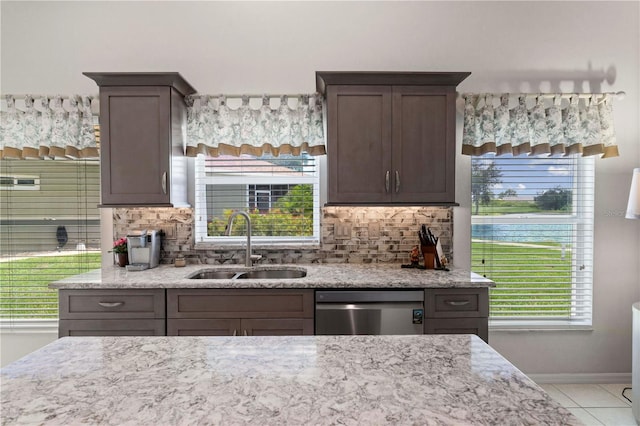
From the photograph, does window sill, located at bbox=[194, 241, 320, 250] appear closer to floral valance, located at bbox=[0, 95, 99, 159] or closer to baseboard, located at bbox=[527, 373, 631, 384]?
floral valance, located at bbox=[0, 95, 99, 159]

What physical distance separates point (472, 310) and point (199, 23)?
300cm

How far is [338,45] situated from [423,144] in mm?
1125

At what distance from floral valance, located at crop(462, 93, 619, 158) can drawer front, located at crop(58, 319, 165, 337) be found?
2549 millimetres

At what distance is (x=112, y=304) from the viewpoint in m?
2.39

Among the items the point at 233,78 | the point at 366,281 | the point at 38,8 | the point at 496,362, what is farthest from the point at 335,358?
the point at 38,8

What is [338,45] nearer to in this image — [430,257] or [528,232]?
[430,257]

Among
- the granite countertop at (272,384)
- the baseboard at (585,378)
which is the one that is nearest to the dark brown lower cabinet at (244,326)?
the granite countertop at (272,384)

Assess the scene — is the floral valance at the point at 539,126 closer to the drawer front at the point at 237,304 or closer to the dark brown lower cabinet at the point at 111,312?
the drawer front at the point at 237,304

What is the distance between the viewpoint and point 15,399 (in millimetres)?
837

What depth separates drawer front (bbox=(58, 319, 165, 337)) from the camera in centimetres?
239

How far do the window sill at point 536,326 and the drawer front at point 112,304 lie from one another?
2.62m

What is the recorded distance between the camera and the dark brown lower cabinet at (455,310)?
2.39 m

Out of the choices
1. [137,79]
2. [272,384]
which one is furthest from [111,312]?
[272,384]

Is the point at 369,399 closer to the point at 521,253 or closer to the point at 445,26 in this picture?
the point at 521,253
